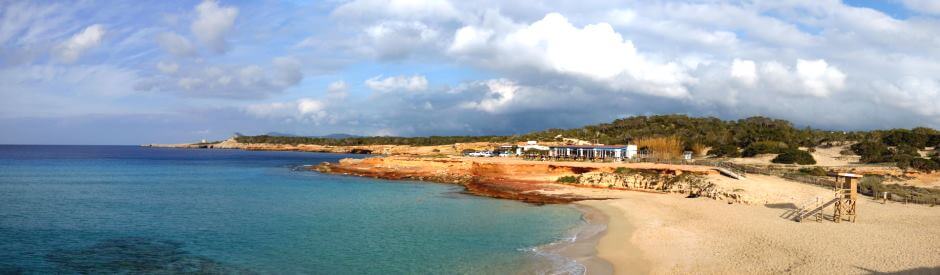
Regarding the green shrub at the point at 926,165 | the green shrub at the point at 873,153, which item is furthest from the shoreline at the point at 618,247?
the green shrub at the point at 873,153

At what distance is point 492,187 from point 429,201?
9.97m

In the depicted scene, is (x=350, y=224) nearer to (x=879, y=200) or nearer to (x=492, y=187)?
(x=492, y=187)

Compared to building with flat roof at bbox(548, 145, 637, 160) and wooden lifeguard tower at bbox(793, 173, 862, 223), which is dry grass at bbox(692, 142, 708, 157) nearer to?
building with flat roof at bbox(548, 145, 637, 160)

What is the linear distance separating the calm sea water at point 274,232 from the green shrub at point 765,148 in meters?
45.4

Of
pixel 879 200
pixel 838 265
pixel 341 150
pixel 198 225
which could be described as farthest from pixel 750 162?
pixel 341 150

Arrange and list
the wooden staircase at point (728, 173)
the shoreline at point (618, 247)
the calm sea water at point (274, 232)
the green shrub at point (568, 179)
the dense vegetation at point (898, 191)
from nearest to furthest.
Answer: the shoreline at point (618, 247) → the calm sea water at point (274, 232) → the dense vegetation at point (898, 191) → the wooden staircase at point (728, 173) → the green shrub at point (568, 179)

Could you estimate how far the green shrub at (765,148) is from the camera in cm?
6906

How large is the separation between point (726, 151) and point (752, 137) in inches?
494

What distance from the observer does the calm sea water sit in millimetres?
18484

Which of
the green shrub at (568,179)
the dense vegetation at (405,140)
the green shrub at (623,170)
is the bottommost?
the green shrub at (568,179)

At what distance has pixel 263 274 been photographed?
17344 mm

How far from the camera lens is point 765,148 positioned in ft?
230

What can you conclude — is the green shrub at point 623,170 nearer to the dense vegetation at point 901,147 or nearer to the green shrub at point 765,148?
the dense vegetation at point 901,147

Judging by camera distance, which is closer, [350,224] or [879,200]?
[350,224]
